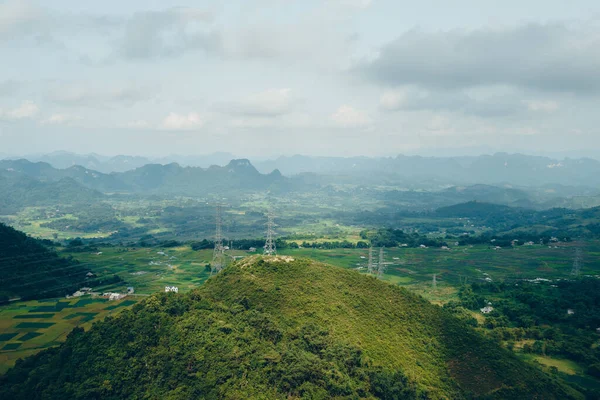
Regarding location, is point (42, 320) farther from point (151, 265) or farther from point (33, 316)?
point (151, 265)

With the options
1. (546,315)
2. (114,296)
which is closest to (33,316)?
(114,296)

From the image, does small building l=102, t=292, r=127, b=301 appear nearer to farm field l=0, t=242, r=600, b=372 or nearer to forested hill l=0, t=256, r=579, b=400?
farm field l=0, t=242, r=600, b=372

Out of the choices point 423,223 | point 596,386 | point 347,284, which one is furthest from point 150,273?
point 423,223

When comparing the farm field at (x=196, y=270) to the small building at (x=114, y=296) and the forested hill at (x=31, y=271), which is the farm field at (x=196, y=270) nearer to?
the small building at (x=114, y=296)

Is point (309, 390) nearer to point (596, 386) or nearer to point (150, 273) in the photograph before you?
point (596, 386)

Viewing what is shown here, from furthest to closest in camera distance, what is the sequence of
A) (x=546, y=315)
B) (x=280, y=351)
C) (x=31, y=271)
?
(x=31, y=271)
(x=546, y=315)
(x=280, y=351)

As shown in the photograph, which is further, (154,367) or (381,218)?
(381,218)
